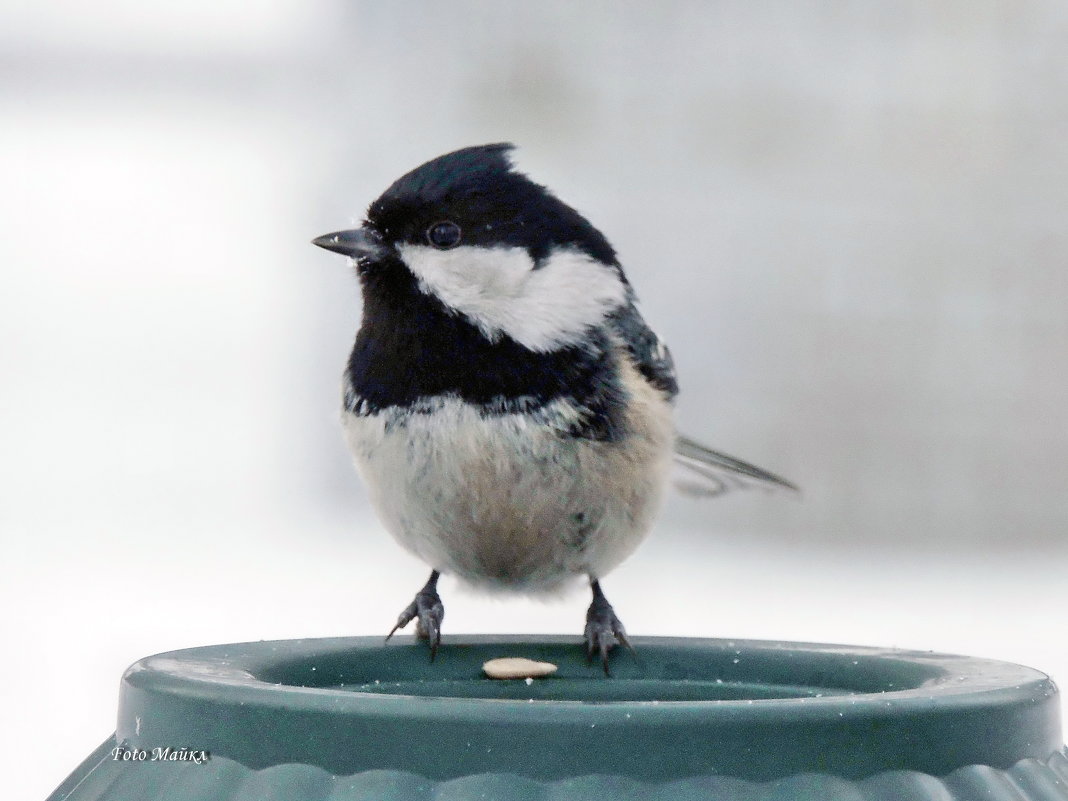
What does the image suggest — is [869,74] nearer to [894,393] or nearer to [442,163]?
[894,393]

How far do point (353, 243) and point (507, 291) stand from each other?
0.12 metres

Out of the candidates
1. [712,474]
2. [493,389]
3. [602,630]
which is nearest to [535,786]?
[602,630]

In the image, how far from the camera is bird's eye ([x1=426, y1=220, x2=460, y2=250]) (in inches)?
37.8

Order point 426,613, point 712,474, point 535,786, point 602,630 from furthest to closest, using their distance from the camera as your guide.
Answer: point 712,474
point 426,613
point 602,630
point 535,786

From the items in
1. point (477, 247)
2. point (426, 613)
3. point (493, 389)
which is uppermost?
point (477, 247)

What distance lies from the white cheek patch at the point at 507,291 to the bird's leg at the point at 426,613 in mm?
202

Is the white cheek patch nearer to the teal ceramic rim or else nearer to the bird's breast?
the bird's breast

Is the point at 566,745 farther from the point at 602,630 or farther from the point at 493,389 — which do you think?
the point at 493,389

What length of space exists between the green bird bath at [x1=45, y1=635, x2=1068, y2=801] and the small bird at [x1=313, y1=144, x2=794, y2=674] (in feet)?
1.28

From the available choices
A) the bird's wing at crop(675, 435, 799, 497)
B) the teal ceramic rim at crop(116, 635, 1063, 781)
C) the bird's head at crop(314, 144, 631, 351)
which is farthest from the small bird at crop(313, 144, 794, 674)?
the teal ceramic rim at crop(116, 635, 1063, 781)

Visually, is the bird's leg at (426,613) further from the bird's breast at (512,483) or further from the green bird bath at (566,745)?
the green bird bath at (566,745)

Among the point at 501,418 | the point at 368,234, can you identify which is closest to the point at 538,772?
the point at 501,418

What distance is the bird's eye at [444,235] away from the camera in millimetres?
960

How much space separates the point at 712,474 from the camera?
1305mm
